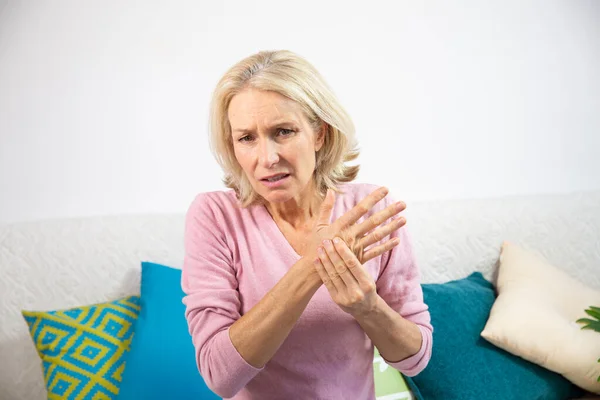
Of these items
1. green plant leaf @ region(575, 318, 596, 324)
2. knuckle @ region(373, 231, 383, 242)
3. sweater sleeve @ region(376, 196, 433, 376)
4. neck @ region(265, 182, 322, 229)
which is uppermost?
knuckle @ region(373, 231, 383, 242)

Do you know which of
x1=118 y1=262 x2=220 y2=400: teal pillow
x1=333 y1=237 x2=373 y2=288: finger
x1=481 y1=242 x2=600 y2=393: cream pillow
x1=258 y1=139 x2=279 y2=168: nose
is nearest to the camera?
x1=333 y1=237 x2=373 y2=288: finger

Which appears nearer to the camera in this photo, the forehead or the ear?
the forehead

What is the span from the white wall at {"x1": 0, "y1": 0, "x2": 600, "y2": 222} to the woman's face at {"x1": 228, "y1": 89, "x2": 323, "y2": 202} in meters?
1.02

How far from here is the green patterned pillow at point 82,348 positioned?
1773 millimetres

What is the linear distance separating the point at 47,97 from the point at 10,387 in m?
0.92

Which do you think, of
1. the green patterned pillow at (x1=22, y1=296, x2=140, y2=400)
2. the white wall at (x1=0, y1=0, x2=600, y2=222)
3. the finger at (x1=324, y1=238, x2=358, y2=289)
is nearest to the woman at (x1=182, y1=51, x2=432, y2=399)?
the finger at (x1=324, y1=238, x2=358, y2=289)

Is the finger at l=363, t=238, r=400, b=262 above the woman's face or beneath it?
beneath

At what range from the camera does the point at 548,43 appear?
2709 millimetres

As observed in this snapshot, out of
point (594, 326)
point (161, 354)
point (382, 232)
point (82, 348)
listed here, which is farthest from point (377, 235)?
point (594, 326)

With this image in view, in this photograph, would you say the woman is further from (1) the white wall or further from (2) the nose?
(1) the white wall

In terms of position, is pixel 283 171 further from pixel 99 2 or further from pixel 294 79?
pixel 99 2

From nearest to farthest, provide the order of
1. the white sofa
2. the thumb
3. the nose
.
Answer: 1. the nose
2. the thumb
3. the white sofa

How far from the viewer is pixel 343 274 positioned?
1047mm

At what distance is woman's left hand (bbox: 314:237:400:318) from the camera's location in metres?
1.04
